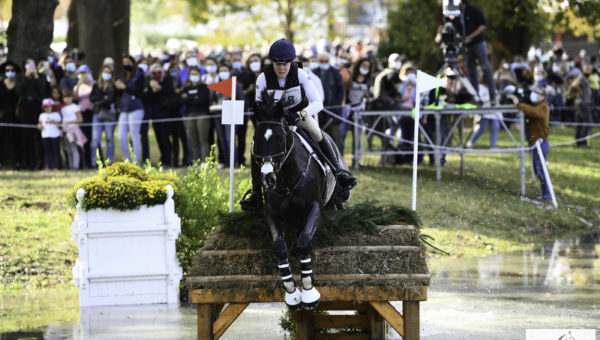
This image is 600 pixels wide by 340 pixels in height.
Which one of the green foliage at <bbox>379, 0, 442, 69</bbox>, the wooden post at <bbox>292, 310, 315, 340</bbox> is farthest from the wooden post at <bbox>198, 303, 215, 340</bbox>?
the green foliage at <bbox>379, 0, 442, 69</bbox>

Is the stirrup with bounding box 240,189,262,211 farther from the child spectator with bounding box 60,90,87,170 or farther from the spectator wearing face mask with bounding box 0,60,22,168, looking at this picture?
the spectator wearing face mask with bounding box 0,60,22,168

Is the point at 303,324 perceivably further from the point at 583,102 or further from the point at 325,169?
the point at 583,102

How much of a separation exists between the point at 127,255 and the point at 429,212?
7.80 m

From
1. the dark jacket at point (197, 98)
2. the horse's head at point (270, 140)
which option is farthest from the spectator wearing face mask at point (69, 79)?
the horse's head at point (270, 140)

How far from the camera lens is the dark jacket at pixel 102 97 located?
2073cm

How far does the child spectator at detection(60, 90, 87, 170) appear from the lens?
2048cm

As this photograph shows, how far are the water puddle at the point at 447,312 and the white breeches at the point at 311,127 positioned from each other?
239 centimetres

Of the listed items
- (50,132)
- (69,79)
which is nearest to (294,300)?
(50,132)

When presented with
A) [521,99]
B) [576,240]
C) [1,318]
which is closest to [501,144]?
[521,99]

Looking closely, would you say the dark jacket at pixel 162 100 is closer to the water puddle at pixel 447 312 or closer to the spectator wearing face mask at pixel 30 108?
the spectator wearing face mask at pixel 30 108

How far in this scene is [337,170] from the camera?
32.1 feet

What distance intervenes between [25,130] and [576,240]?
1080 cm

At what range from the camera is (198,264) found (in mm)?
9133

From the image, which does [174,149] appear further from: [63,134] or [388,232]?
[388,232]
